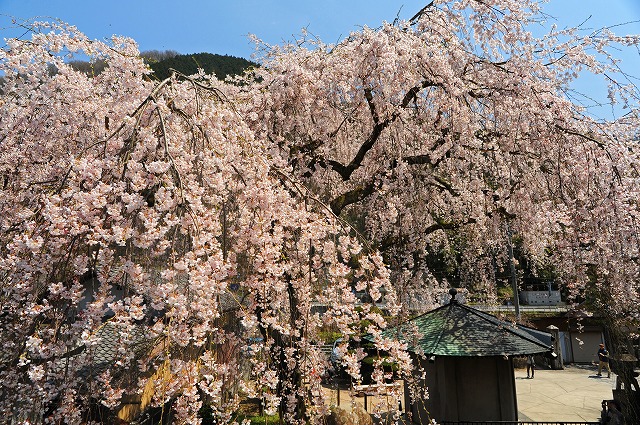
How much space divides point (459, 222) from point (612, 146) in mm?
3081

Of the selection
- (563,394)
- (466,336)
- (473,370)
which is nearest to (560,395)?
(563,394)

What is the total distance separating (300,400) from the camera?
4227 mm

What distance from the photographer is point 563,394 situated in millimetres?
11867

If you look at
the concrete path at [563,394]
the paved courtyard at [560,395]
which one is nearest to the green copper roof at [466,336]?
the paved courtyard at [560,395]

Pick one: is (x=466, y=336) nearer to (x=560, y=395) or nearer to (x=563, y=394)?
(x=560, y=395)

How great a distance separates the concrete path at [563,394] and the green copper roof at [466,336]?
397cm

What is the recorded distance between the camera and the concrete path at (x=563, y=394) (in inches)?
380

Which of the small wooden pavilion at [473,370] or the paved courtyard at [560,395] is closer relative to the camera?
the small wooden pavilion at [473,370]

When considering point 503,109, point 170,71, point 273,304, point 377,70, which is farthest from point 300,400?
point 503,109

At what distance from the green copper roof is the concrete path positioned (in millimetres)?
3969

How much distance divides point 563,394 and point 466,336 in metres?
8.31

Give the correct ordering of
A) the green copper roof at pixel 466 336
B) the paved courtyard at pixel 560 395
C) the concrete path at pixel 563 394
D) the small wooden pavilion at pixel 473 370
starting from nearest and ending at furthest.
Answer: the green copper roof at pixel 466 336, the small wooden pavilion at pixel 473 370, the paved courtyard at pixel 560 395, the concrete path at pixel 563 394

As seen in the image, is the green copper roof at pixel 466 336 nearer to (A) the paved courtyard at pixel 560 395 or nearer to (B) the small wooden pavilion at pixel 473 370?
(B) the small wooden pavilion at pixel 473 370

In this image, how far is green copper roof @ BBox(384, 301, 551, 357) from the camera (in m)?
5.82
